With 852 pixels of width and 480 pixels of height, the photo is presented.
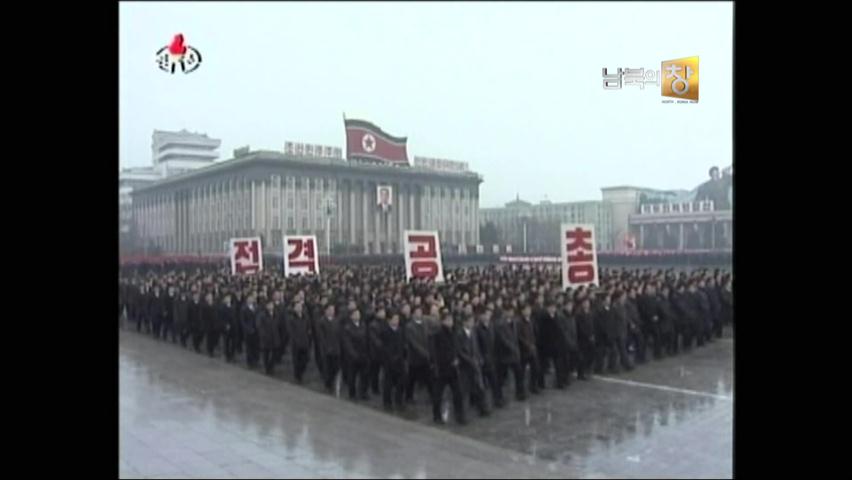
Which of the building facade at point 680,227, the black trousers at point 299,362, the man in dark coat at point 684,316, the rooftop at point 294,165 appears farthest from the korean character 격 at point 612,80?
the black trousers at point 299,362

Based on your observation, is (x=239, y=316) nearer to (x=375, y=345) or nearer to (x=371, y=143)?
(x=375, y=345)

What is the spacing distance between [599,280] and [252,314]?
3.76 meters

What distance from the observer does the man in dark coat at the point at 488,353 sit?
832cm

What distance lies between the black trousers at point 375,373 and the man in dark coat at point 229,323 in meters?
1.60

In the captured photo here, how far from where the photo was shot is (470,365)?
8.29 m

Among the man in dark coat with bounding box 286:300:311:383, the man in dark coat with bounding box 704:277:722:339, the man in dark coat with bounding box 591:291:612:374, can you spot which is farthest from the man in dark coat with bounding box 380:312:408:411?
the man in dark coat with bounding box 704:277:722:339

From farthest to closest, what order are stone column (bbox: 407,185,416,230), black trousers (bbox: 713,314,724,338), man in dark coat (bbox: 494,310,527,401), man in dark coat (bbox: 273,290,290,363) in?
man in dark coat (bbox: 494,310,527,401), man in dark coat (bbox: 273,290,290,363), stone column (bbox: 407,185,416,230), black trousers (bbox: 713,314,724,338)

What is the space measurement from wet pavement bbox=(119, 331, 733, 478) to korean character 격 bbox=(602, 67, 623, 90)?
4368mm

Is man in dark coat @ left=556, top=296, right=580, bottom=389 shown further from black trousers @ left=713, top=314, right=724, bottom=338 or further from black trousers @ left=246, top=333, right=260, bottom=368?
black trousers @ left=246, top=333, right=260, bottom=368

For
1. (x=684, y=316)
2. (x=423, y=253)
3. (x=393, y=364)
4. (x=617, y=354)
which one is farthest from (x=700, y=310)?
(x=393, y=364)

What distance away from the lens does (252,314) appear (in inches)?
322

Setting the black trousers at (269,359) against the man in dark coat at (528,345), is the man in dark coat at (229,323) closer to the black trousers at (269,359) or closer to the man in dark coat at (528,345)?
the black trousers at (269,359)

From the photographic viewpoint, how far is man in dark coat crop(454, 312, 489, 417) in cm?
823

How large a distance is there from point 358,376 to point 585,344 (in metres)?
2.56
